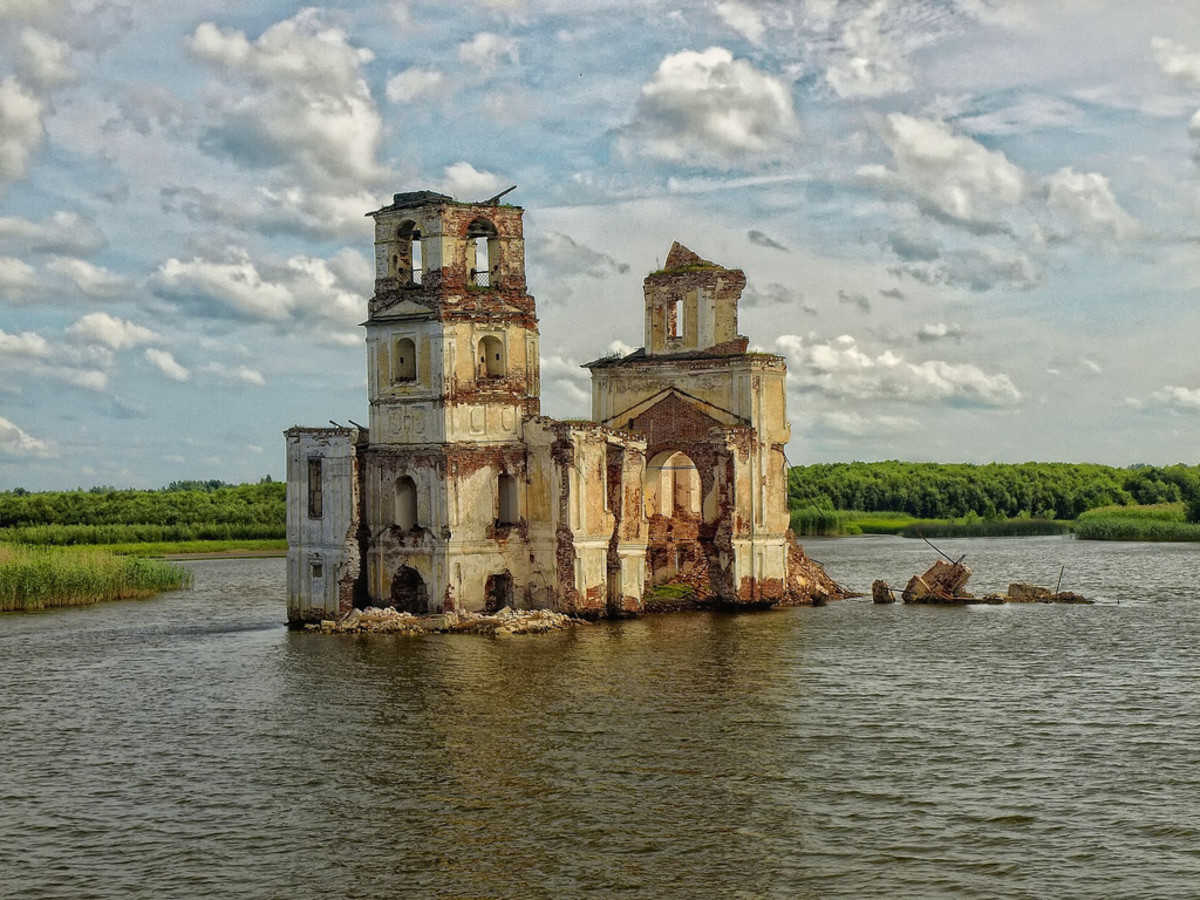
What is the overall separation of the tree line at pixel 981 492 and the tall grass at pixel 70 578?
57.1 m

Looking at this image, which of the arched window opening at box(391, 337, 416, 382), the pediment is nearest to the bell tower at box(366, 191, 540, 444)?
the arched window opening at box(391, 337, 416, 382)

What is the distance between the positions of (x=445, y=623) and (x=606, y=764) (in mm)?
14666

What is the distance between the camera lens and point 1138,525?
73938 millimetres

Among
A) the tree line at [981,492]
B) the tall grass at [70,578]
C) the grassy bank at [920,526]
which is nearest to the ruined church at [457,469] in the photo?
the tall grass at [70,578]

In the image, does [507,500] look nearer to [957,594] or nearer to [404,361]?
[404,361]

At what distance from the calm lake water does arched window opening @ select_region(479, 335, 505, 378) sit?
784cm

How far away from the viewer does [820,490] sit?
342 ft

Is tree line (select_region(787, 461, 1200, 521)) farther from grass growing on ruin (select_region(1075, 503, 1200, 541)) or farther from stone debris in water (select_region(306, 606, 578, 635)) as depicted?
stone debris in water (select_region(306, 606, 578, 635))

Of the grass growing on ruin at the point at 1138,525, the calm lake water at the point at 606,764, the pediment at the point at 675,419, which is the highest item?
the pediment at the point at 675,419

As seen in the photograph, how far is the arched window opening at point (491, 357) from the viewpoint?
3781 cm

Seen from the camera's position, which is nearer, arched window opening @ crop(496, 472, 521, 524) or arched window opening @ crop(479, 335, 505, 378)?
arched window opening @ crop(496, 472, 521, 524)

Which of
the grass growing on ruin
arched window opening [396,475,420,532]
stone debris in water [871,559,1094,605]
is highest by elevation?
arched window opening [396,475,420,532]

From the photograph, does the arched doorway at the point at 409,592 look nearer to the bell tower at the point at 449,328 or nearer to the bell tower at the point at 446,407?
the bell tower at the point at 446,407

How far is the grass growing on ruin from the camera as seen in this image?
74438mm
